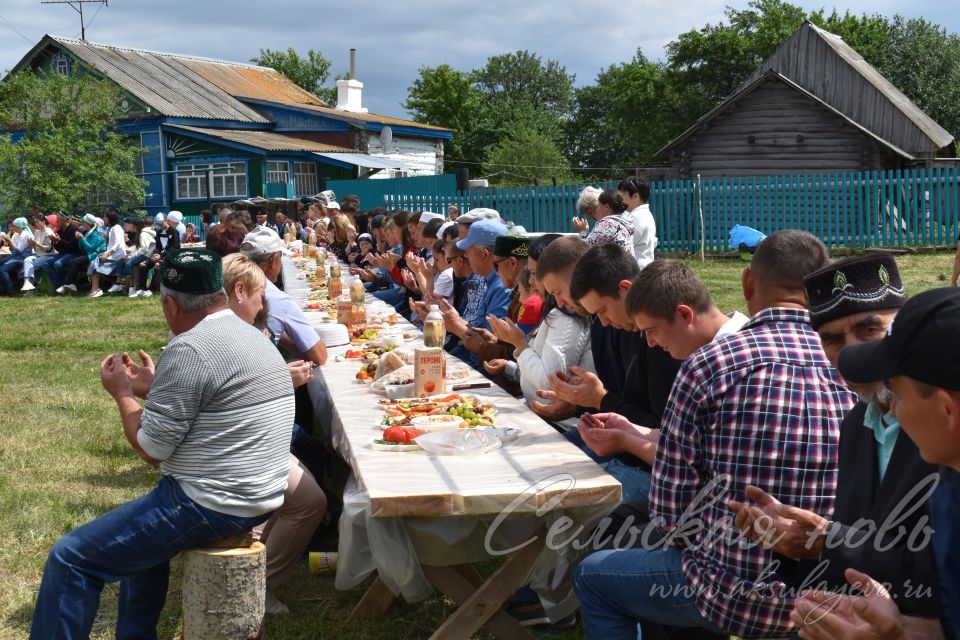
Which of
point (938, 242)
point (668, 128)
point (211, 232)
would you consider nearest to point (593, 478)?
point (211, 232)

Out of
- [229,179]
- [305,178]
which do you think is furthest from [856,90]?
[229,179]

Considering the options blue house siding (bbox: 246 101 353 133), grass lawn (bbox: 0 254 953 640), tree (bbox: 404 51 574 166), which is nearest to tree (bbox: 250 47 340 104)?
tree (bbox: 404 51 574 166)

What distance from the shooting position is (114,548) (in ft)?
10.3

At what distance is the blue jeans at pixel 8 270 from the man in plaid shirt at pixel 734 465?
17508 millimetres

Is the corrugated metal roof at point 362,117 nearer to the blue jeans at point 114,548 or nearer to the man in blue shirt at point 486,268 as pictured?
the man in blue shirt at point 486,268

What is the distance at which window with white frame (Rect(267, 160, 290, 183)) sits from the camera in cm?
3216

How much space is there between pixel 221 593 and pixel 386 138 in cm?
3342

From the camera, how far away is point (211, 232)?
25.5 feet

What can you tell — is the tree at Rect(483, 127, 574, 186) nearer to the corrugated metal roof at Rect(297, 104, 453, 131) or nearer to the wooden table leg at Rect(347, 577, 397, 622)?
the corrugated metal roof at Rect(297, 104, 453, 131)

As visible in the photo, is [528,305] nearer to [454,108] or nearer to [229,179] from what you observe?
[229,179]

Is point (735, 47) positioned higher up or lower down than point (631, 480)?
higher up

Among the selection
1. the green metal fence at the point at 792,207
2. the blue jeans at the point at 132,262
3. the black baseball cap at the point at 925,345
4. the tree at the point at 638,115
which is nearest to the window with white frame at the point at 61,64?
the blue jeans at the point at 132,262

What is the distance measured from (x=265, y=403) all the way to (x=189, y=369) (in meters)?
0.32

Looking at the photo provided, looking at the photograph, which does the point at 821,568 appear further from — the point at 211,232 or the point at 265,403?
the point at 211,232
